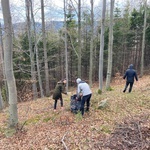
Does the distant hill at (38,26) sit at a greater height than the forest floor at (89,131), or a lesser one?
greater

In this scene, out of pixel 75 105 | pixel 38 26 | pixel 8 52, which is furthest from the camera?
pixel 38 26

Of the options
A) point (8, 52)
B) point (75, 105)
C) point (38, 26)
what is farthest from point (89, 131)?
point (38, 26)

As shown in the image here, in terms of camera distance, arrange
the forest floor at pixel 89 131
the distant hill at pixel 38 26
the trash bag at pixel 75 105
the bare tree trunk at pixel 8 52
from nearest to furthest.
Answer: the forest floor at pixel 89 131
the bare tree trunk at pixel 8 52
the trash bag at pixel 75 105
the distant hill at pixel 38 26

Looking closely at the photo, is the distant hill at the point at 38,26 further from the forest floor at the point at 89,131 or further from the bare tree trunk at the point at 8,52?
the forest floor at the point at 89,131

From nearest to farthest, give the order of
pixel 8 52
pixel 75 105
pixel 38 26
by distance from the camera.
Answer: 1. pixel 8 52
2. pixel 75 105
3. pixel 38 26

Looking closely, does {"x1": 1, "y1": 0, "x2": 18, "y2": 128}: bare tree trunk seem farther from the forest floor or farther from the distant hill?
the distant hill

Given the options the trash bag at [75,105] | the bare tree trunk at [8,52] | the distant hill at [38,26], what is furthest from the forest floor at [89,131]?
the distant hill at [38,26]

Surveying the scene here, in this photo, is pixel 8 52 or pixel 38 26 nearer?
pixel 8 52

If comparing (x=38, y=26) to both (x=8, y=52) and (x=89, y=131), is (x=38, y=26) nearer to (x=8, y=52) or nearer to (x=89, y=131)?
(x=8, y=52)

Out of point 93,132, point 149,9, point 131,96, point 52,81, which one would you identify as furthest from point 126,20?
point 93,132

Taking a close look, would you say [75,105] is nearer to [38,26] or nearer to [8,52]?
[8,52]

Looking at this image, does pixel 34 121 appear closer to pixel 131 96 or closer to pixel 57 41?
pixel 131 96

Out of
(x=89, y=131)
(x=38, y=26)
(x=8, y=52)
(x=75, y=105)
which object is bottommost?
(x=89, y=131)

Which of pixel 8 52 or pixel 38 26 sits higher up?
pixel 38 26
